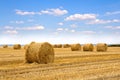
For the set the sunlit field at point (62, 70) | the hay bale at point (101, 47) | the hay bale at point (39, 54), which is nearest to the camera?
the sunlit field at point (62, 70)

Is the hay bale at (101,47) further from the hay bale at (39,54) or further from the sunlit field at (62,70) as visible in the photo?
the sunlit field at (62,70)

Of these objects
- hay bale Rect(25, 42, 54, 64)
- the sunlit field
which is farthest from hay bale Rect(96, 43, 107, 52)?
the sunlit field

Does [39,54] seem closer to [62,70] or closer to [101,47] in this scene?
[62,70]

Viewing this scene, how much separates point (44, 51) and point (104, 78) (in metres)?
8.84

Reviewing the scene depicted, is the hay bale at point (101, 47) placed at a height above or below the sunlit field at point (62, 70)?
above

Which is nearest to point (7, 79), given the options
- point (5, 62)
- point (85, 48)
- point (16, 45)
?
point (5, 62)

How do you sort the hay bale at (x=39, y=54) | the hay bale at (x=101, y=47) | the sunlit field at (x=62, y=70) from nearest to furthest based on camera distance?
the sunlit field at (x=62, y=70) → the hay bale at (x=39, y=54) → the hay bale at (x=101, y=47)

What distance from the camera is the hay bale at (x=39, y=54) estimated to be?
18.8 meters

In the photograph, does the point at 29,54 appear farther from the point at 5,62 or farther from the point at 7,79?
the point at 7,79

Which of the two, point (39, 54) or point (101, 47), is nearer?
point (39, 54)

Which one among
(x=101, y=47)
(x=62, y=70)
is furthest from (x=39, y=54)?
(x=101, y=47)

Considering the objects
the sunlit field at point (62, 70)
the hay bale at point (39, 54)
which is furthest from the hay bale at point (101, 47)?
the sunlit field at point (62, 70)

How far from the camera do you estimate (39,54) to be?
1883 centimetres

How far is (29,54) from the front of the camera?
18.9 metres
